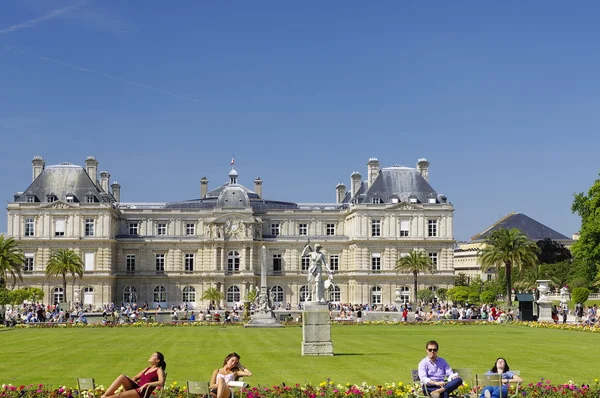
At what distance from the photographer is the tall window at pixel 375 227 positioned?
3760 inches

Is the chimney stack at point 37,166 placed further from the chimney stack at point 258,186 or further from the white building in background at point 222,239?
the chimney stack at point 258,186

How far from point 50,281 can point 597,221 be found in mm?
53875

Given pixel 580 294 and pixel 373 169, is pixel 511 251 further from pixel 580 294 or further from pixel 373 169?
pixel 373 169

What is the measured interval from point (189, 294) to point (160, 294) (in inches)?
122

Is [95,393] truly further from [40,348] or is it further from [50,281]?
[50,281]

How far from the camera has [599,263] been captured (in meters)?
66.4

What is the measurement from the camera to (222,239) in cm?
9656

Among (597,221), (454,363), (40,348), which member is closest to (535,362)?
(454,363)

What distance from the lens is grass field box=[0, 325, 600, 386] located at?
25.0 meters

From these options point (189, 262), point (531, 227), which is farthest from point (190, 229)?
point (531, 227)

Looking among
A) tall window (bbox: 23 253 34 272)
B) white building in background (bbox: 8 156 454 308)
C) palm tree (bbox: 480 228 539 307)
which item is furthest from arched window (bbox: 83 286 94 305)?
palm tree (bbox: 480 228 539 307)

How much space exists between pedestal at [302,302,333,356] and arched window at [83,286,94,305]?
213 feet

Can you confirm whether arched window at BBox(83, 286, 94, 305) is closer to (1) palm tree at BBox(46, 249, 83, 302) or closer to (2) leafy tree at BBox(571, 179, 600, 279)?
(1) palm tree at BBox(46, 249, 83, 302)

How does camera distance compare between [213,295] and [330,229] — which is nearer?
[213,295]
